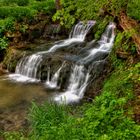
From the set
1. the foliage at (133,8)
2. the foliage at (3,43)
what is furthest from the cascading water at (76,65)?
the foliage at (133,8)

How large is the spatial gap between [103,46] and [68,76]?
284 cm

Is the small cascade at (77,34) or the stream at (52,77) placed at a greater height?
the small cascade at (77,34)

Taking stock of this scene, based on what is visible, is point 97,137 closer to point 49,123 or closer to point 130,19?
point 49,123

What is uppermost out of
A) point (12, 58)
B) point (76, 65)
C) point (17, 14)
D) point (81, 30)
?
point (17, 14)

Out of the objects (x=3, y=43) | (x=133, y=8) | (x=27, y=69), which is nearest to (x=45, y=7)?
(x=3, y=43)

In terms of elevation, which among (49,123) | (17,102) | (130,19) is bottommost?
(17,102)

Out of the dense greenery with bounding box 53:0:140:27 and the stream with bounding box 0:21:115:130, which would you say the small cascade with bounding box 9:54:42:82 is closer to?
the stream with bounding box 0:21:115:130

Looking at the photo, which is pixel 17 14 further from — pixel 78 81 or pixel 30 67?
pixel 78 81

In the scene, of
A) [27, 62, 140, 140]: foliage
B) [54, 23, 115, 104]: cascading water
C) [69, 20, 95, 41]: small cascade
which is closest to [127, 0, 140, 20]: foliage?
[27, 62, 140, 140]: foliage

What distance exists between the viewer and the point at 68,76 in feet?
43.0

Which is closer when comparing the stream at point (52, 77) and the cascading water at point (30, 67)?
the stream at point (52, 77)

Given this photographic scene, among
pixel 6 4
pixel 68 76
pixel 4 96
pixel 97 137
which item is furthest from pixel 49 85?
pixel 6 4

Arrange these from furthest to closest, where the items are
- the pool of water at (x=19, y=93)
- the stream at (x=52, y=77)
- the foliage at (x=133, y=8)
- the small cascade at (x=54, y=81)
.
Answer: the small cascade at (x=54, y=81)
the pool of water at (x=19, y=93)
the stream at (x=52, y=77)
the foliage at (x=133, y=8)

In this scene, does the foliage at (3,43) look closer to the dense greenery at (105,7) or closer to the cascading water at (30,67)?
the cascading water at (30,67)
